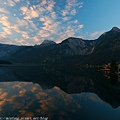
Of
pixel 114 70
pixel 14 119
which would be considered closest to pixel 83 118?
pixel 14 119

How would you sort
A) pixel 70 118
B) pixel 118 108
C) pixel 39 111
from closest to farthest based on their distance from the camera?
pixel 70 118, pixel 39 111, pixel 118 108

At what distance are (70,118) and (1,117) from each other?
14.4 m

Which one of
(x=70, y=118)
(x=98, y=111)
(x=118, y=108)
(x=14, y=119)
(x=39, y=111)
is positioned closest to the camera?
(x=14, y=119)

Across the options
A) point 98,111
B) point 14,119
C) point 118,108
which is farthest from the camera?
point 118,108

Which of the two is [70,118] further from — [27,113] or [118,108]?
[118,108]

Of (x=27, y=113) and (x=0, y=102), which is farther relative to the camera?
(x=0, y=102)

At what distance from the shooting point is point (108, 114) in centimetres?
3934

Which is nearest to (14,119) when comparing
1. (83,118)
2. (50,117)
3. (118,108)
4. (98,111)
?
(50,117)

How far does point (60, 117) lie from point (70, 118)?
7.16 feet

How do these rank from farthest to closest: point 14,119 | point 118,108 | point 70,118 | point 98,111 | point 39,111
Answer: point 118,108 < point 98,111 < point 39,111 < point 70,118 < point 14,119

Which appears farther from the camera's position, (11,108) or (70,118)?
(11,108)

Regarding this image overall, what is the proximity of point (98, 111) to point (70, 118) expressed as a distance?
34.1 feet

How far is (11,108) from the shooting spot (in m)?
40.8

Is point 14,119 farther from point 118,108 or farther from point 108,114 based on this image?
point 118,108
